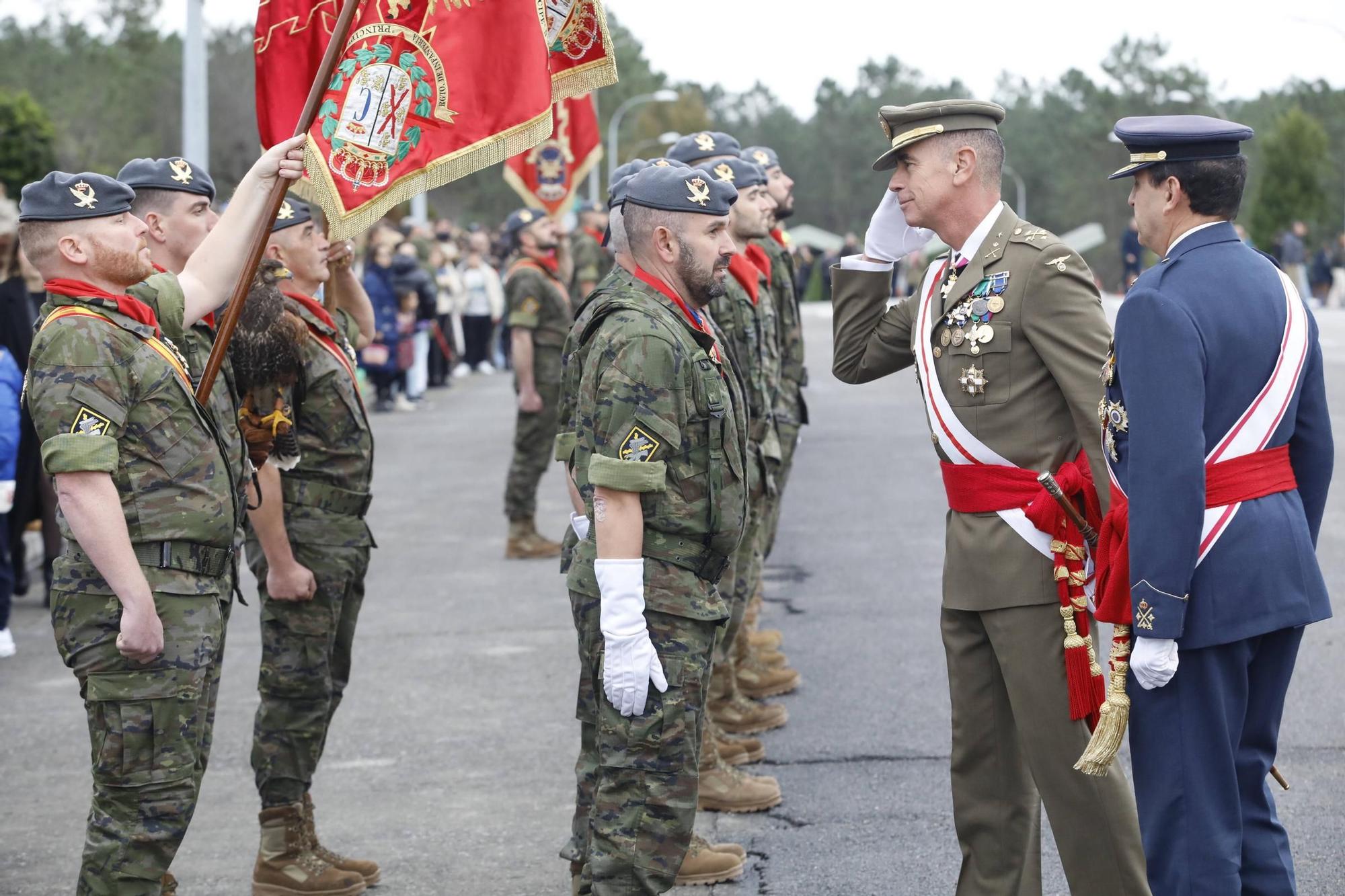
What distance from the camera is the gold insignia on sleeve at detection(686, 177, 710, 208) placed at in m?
4.07

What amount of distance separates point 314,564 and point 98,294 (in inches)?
53.6

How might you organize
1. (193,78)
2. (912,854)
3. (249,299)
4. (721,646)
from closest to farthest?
(249,299)
(912,854)
(721,646)
(193,78)

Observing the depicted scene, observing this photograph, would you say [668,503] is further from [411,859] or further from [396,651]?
[396,651]

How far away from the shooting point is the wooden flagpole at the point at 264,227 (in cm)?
402

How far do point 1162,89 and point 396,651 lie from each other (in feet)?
295

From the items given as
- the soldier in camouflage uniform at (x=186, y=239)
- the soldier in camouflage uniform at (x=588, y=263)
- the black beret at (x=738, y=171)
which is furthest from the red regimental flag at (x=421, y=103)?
the soldier in camouflage uniform at (x=588, y=263)

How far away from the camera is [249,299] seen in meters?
4.78

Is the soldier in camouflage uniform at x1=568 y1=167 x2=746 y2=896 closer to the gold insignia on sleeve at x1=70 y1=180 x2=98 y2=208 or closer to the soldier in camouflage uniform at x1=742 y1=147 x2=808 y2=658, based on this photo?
the gold insignia on sleeve at x1=70 y1=180 x2=98 y2=208

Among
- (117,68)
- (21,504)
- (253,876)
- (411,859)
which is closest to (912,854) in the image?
(411,859)

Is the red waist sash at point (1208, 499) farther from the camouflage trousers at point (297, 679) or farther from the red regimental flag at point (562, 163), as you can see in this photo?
the red regimental flag at point (562, 163)

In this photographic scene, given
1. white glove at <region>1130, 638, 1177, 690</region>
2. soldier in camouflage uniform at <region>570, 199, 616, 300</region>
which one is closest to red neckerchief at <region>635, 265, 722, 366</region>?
white glove at <region>1130, 638, 1177, 690</region>

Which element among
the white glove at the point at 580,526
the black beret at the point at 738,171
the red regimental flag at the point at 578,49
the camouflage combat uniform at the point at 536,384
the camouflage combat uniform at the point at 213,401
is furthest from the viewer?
the camouflage combat uniform at the point at 536,384

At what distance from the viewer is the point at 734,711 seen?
258 inches

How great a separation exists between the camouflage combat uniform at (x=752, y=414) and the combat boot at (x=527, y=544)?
4.11 metres
